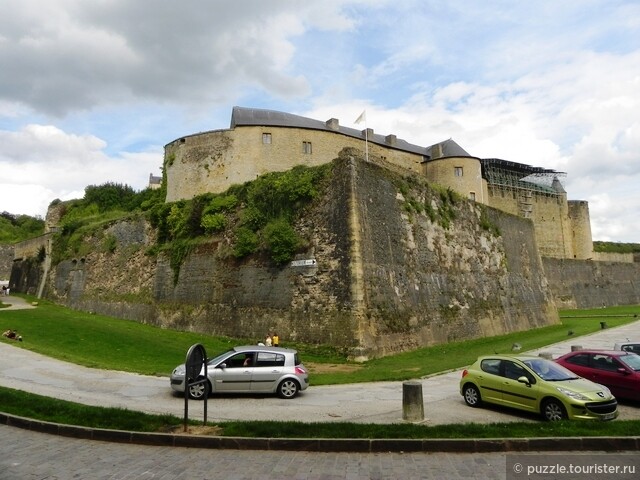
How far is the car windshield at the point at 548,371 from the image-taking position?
10452 mm

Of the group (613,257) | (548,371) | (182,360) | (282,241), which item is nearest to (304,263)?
(282,241)

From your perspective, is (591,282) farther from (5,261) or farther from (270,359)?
(5,261)

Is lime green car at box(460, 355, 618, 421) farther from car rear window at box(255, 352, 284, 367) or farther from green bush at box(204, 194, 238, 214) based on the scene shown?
green bush at box(204, 194, 238, 214)

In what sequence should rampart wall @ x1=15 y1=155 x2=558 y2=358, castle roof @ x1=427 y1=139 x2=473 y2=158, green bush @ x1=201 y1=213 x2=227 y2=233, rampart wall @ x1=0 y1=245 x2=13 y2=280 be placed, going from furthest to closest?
rampart wall @ x1=0 y1=245 x2=13 y2=280 < castle roof @ x1=427 y1=139 x2=473 y2=158 < green bush @ x1=201 y1=213 x2=227 y2=233 < rampart wall @ x1=15 y1=155 x2=558 y2=358

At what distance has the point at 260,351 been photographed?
13.0 m

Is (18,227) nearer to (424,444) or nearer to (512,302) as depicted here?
(512,302)

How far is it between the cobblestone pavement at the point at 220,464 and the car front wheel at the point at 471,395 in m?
4.15

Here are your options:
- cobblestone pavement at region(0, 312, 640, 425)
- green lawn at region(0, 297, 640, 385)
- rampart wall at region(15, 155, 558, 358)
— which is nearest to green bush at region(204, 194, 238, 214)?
rampart wall at region(15, 155, 558, 358)

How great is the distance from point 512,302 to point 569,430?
24.9 m

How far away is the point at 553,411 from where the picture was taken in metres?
9.85

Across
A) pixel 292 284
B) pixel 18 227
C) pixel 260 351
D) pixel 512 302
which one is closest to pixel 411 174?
pixel 292 284

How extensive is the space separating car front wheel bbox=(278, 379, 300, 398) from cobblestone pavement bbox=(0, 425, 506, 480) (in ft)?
16.5

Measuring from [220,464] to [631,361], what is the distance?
10.6 m

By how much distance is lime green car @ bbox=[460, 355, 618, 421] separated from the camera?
960 cm
